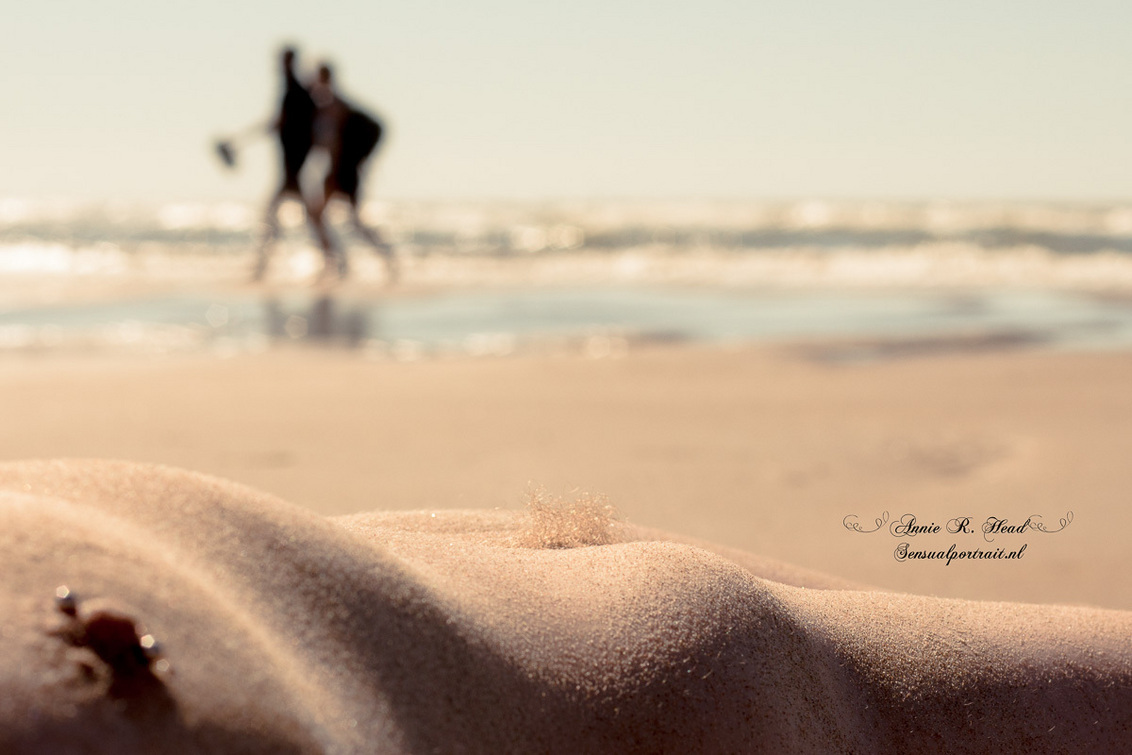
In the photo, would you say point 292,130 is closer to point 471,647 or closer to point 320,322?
point 320,322

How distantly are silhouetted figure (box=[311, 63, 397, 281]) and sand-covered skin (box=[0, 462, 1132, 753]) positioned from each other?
827cm

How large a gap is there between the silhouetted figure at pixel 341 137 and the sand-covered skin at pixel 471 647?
8275mm

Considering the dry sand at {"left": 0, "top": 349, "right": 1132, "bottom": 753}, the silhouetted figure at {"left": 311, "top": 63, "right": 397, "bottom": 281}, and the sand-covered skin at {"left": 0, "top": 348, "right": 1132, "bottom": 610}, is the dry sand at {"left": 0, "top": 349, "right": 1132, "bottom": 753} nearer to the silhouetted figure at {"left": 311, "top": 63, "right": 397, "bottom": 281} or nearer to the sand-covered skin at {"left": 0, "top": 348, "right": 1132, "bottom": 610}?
the sand-covered skin at {"left": 0, "top": 348, "right": 1132, "bottom": 610}

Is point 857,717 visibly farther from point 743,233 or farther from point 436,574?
point 743,233

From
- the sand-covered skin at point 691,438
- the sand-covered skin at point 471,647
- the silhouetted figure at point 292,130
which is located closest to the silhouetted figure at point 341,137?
the silhouetted figure at point 292,130

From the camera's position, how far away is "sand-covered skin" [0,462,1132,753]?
0.67 meters

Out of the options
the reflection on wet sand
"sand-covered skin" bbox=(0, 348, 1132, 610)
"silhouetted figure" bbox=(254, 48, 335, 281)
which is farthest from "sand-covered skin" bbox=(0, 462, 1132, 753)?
"silhouetted figure" bbox=(254, 48, 335, 281)

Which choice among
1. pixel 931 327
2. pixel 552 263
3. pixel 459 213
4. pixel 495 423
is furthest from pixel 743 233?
pixel 495 423

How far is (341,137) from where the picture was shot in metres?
9.10

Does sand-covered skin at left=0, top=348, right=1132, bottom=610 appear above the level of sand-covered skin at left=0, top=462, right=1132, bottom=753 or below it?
below

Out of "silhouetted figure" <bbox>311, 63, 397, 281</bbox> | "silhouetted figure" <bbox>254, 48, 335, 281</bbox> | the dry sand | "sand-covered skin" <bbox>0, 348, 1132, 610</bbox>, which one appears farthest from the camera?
"silhouetted figure" <bbox>311, 63, 397, 281</bbox>

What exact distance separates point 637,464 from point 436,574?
8.17ft

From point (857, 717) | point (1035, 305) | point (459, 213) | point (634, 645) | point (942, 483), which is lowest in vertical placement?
point (459, 213)

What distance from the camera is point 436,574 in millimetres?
971
